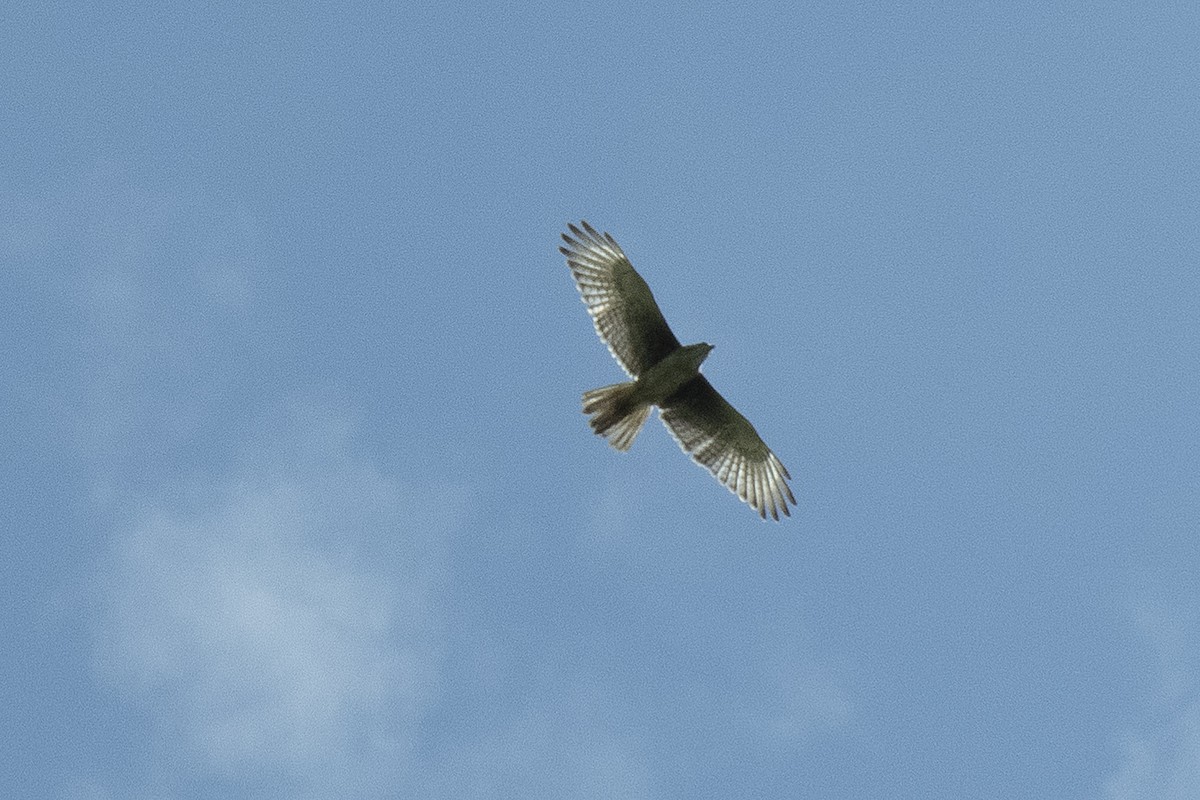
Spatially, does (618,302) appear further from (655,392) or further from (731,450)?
(731,450)

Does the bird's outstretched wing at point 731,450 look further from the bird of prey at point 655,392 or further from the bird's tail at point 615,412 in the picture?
the bird's tail at point 615,412

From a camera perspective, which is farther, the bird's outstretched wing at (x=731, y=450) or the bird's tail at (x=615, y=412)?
the bird's outstretched wing at (x=731, y=450)

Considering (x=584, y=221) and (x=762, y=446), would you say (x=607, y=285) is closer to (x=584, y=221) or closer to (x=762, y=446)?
(x=584, y=221)

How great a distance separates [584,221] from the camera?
2481 cm

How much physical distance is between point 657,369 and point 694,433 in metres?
1.63

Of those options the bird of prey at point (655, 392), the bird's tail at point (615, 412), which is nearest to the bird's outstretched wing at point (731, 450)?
the bird of prey at point (655, 392)

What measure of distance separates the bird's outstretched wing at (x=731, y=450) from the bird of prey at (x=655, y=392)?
0.05ft

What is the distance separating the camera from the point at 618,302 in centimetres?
2508

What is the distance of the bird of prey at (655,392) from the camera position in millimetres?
24609

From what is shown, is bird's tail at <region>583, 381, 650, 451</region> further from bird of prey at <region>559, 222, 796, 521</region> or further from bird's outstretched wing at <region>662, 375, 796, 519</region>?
bird's outstretched wing at <region>662, 375, 796, 519</region>

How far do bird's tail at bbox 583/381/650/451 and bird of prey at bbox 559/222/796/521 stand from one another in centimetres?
1

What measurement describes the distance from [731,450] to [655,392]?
1.85 m

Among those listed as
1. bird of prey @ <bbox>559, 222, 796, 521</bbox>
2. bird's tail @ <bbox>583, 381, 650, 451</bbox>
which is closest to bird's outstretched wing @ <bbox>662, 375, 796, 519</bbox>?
bird of prey @ <bbox>559, 222, 796, 521</bbox>

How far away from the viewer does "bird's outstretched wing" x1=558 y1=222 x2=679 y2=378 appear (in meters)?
24.9
